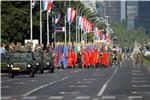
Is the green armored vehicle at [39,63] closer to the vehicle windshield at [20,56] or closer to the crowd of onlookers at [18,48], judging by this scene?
the crowd of onlookers at [18,48]

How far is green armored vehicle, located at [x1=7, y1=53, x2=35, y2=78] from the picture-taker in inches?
1704

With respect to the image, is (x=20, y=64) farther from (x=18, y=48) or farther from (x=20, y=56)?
(x=18, y=48)

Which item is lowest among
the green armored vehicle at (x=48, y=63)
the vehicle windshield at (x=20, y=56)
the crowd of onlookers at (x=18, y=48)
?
the green armored vehicle at (x=48, y=63)

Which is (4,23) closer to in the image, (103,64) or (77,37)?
(103,64)

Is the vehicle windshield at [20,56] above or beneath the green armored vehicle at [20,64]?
above

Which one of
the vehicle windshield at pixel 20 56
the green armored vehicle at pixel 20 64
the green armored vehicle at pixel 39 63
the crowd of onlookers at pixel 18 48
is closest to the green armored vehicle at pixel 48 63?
the green armored vehicle at pixel 39 63

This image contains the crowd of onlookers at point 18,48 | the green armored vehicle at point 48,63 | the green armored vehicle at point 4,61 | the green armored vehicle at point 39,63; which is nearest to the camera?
the green armored vehicle at point 4,61

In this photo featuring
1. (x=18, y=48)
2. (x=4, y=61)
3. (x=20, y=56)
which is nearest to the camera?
(x=20, y=56)

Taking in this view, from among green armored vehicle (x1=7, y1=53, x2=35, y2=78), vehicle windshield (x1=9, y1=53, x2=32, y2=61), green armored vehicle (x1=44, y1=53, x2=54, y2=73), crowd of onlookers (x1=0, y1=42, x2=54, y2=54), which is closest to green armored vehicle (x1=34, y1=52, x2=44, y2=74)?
green armored vehicle (x1=44, y1=53, x2=54, y2=73)

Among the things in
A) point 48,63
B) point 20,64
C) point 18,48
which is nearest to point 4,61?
point 20,64

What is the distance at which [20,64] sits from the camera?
43438 mm

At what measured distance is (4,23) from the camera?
308 ft

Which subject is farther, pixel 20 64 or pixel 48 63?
pixel 48 63

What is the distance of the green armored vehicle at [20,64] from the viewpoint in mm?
43281
